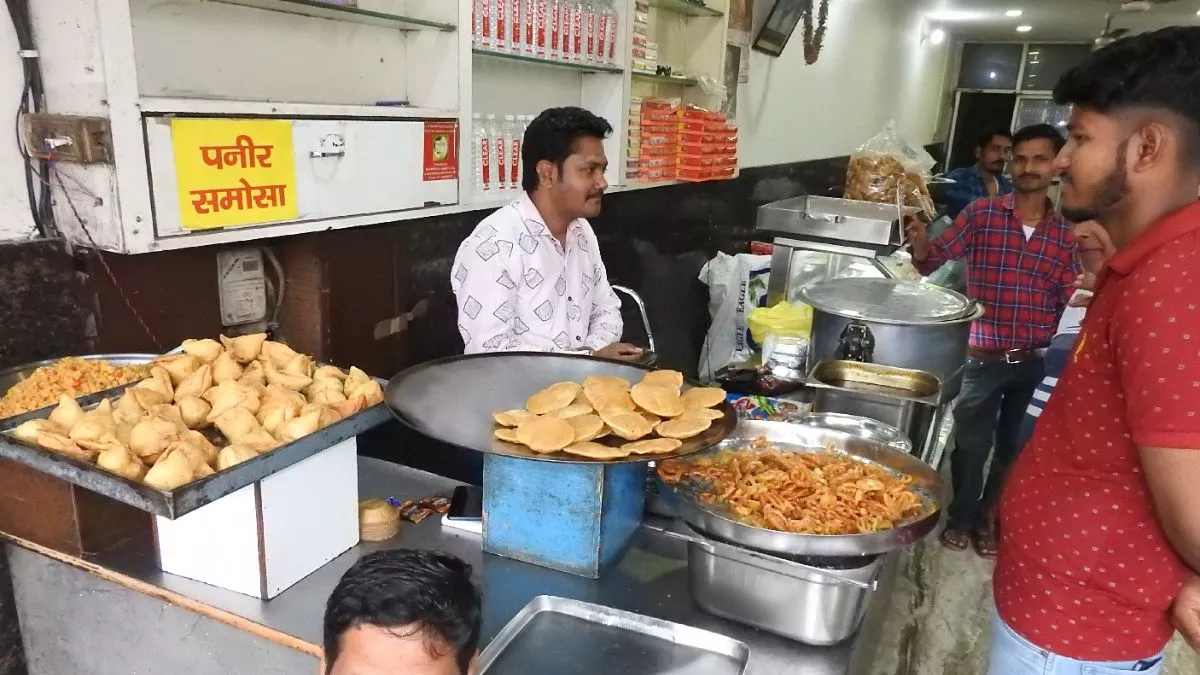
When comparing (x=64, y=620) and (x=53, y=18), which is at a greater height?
(x=53, y=18)

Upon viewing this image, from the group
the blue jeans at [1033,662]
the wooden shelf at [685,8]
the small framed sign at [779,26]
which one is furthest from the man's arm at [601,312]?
the small framed sign at [779,26]

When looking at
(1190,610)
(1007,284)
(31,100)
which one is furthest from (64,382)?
(1007,284)

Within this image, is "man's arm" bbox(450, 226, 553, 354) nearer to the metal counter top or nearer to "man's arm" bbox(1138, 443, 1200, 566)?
the metal counter top

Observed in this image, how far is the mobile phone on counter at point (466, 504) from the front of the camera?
1494 mm

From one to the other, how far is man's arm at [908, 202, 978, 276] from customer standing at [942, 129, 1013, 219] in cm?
154

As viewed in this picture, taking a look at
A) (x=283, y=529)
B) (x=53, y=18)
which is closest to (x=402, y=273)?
(x=53, y=18)

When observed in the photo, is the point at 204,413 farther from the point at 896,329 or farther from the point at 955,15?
the point at 955,15

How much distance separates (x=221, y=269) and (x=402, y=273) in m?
0.57

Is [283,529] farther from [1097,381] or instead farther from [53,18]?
[1097,381]

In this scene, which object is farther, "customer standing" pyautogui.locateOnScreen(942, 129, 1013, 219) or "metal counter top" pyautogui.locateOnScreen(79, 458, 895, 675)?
"customer standing" pyautogui.locateOnScreen(942, 129, 1013, 219)

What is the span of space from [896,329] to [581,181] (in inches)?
38.9

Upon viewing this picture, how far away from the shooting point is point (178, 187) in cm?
157

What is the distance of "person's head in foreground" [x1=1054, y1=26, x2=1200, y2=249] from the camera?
1.08m

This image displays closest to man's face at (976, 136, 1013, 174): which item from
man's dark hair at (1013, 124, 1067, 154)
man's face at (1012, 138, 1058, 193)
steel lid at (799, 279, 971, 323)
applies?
man's dark hair at (1013, 124, 1067, 154)
